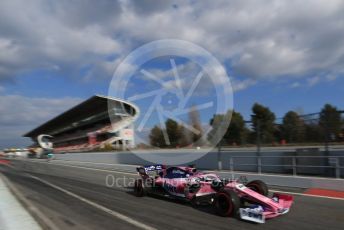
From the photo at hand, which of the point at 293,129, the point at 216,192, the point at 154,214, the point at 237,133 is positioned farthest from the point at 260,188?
the point at 237,133

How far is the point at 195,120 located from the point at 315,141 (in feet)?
35.4

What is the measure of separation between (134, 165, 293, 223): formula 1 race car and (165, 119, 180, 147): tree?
13.8 metres

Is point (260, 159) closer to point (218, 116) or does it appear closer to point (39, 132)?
point (218, 116)

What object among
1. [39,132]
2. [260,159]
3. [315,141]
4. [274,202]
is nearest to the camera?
[274,202]

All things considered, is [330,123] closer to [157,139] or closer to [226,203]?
[226,203]

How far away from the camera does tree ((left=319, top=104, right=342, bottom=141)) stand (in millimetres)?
13570

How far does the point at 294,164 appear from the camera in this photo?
1447 cm

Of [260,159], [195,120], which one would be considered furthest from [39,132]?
[260,159]

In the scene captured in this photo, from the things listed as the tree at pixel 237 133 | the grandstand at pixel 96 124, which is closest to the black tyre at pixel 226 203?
the tree at pixel 237 133

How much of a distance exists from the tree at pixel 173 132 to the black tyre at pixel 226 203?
16876 mm

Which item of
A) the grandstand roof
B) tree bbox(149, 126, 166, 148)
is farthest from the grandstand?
tree bbox(149, 126, 166, 148)

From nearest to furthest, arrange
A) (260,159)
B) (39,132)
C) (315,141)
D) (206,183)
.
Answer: (206,183)
(315,141)
(260,159)
(39,132)

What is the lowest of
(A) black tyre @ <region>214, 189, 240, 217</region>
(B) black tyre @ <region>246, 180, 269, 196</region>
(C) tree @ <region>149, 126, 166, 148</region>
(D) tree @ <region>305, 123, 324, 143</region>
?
(A) black tyre @ <region>214, 189, 240, 217</region>

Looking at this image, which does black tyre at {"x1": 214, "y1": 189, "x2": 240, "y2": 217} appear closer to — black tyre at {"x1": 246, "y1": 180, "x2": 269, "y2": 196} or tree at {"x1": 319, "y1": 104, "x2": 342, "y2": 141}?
black tyre at {"x1": 246, "y1": 180, "x2": 269, "y2": 196}
